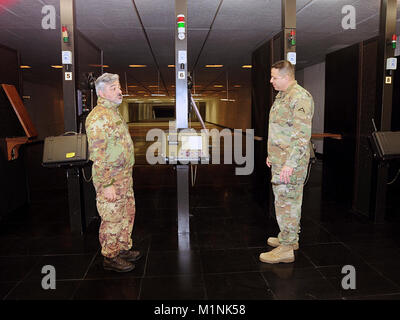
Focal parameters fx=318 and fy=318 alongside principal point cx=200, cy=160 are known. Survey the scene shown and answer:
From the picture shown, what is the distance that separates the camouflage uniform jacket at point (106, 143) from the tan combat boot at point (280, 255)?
55.0 inches

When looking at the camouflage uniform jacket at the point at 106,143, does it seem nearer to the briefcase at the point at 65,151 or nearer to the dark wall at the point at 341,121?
the briefcase at the point at 65,151

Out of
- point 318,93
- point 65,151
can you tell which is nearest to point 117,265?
point 65,151

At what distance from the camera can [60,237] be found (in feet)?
10.9

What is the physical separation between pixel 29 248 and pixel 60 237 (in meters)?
0.33

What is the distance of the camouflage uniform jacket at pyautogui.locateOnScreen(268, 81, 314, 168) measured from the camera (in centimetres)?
243

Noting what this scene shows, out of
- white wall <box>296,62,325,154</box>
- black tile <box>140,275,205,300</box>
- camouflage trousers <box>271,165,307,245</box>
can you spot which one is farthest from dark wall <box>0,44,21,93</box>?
white wall <box>296,62,325,154</box>

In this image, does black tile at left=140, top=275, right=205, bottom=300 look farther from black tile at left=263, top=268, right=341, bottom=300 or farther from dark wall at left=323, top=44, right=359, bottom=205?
dark wall at left=323, top=44, right=359, bottom=205

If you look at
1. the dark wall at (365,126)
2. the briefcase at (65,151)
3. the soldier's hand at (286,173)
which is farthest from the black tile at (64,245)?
the dark wall at (365,126)

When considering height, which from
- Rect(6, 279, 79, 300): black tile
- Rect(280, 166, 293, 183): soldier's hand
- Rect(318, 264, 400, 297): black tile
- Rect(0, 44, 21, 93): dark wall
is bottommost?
Rect(6, 279, 79, 300): black tile

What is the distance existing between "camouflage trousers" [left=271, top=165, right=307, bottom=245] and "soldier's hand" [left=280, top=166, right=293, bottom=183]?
0.14 meters

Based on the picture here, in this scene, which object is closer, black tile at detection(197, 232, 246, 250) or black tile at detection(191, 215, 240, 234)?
black tile at detection(197, 232, 246, 250)

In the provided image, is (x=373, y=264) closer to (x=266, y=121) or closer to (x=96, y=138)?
(x=266, y=121)

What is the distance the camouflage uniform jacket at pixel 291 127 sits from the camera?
2428mm

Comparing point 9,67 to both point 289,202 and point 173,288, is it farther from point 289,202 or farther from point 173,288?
point 289,202
